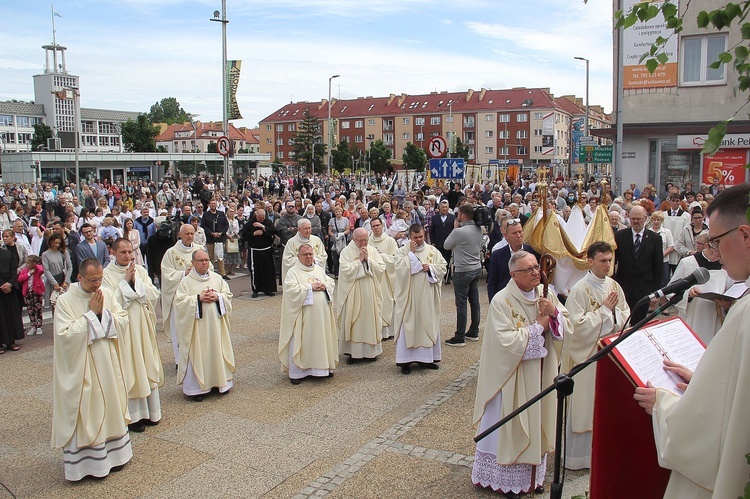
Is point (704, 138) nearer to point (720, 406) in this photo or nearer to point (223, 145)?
→ point (223, 145)

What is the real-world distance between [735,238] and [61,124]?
4245 inches

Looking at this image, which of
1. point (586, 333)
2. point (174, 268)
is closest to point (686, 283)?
point (586, 333)

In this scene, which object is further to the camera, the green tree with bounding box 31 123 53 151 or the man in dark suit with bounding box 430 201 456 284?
the green tree with bounding box 31 123 53 151

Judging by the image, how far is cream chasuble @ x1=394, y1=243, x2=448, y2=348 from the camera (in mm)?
8703

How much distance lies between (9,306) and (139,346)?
15.8 feet

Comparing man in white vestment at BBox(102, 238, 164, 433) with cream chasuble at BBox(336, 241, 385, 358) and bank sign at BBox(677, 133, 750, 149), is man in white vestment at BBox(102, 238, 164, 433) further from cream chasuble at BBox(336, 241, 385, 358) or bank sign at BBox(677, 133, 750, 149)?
bank sign at BBox(677, 133, 750, 149)

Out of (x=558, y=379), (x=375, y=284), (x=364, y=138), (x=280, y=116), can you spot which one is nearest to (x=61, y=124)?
(x=280, y=116)

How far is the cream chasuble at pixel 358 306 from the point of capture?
939cm

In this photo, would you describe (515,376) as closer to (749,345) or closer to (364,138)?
(749,345)

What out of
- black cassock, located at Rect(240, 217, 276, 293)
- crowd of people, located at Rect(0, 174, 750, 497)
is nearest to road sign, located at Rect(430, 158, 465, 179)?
crowd of people, located at Rect(0, 174, 750, 497)

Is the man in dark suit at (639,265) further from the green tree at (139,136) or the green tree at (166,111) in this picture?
the green tree at (166,111)

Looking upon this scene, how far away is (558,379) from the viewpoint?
2.85m

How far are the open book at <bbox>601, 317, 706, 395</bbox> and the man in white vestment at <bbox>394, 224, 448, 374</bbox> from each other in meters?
5.84

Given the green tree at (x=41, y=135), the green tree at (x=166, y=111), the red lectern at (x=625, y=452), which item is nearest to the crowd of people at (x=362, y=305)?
the red lectern at (x=625, y=452)
